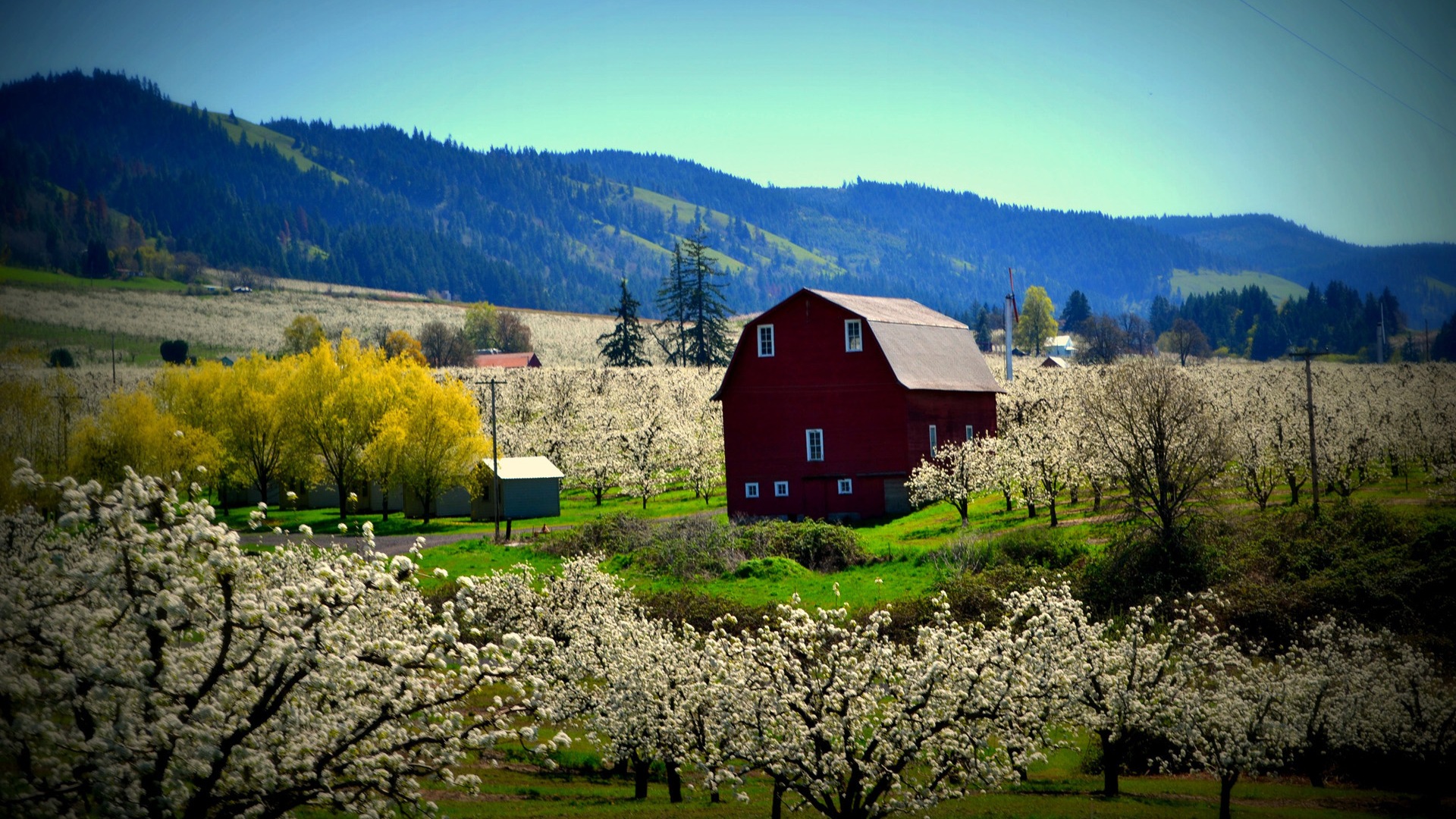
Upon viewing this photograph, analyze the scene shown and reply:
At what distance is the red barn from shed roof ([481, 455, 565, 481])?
461 inches

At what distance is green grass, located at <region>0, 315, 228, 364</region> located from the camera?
84.3 feet

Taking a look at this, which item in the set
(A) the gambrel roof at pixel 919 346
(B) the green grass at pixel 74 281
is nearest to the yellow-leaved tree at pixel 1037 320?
(A) the gambrel roof at pixel 919 346

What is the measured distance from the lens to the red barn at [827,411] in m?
48.4

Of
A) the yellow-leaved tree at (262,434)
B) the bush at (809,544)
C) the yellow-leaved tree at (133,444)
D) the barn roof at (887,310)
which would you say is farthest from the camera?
the yellow-leaved tree at (262,434)

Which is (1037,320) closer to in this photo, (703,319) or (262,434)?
(703,319)

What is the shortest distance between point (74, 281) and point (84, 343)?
8626 mm

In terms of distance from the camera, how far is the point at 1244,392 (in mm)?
60312

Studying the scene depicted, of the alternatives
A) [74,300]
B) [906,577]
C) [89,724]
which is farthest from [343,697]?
[74,300]

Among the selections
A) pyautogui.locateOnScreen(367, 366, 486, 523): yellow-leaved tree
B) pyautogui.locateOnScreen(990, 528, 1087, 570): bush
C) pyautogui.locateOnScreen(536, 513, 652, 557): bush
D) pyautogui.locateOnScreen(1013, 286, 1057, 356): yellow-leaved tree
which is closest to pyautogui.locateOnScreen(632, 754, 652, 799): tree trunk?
pyautogui.locateOnScreen(990, 528, 1087, 570): bush

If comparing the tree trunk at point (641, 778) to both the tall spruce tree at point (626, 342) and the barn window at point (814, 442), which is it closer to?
the barn window at point (814, 442)

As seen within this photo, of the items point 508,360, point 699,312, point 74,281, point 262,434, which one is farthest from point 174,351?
point 262,434

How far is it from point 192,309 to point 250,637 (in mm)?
148820

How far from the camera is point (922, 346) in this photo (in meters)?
52.2

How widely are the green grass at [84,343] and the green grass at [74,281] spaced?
41.9 inches
